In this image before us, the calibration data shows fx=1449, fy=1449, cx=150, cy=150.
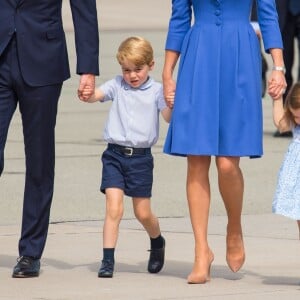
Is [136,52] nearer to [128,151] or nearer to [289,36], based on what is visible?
[128,151]

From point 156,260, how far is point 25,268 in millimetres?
690

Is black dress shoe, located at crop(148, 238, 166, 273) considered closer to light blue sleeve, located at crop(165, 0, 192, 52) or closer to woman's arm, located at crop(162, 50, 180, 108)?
woman's arm, located at crop(162, 50, 180, 108)

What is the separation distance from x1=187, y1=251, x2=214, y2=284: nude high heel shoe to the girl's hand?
2.82ft

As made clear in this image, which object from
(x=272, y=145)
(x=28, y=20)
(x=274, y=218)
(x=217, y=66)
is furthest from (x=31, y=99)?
(x=272, y=145)

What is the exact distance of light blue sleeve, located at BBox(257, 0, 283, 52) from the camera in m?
7.00

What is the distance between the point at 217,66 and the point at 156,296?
116 cm

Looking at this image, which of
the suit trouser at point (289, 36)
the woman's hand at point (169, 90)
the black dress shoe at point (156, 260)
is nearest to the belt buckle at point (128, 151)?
the woman's hand at point (169, 90)

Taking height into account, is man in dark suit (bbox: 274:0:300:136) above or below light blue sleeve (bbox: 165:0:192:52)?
below

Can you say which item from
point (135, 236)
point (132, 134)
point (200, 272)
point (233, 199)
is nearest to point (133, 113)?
point (132, 134)

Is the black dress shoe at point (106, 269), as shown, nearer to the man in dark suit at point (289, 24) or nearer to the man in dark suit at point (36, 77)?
the man in dark suit at point (36, 77)

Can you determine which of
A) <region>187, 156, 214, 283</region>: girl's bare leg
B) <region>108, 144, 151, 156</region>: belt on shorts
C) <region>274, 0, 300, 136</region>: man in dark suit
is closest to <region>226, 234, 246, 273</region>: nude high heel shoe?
<region>187, 156, 214, 283</region>: girl's bare leg

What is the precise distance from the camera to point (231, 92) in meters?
6.94

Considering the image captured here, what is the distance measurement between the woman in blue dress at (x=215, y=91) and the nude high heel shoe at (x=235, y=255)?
0.15 m

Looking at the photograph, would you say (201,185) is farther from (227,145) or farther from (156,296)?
(156,296)
